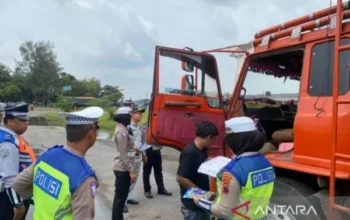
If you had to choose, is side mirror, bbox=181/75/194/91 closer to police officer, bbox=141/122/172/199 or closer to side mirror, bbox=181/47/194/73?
side mirror, bbox=181/47/194/73

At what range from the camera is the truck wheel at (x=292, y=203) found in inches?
112

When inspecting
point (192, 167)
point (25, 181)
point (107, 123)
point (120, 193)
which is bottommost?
point (107, 123)

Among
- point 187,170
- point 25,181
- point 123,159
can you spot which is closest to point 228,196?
point 187,170

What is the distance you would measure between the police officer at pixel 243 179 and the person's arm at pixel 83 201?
79cm

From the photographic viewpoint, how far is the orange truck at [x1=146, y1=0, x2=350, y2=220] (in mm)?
2609

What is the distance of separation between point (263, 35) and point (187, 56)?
99cm

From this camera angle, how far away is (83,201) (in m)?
1.68

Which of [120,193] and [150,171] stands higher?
[120,193]

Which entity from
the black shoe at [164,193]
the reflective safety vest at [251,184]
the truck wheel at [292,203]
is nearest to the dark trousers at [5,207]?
the reflective safety vest at [251,184]

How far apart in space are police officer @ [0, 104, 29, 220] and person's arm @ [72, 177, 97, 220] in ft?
3.84

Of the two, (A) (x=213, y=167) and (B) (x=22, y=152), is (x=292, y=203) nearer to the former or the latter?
(A) (x=213, y=167)

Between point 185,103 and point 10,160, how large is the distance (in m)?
2.19

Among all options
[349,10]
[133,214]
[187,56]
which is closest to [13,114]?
[187,56]

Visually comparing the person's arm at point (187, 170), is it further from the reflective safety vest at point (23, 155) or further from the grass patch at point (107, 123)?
the grass patch at point (107, 123)
